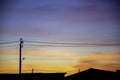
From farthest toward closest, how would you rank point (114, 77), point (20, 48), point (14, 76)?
point (14, 76), point (114, 77), point (20, 48)

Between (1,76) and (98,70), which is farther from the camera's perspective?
(1,76)

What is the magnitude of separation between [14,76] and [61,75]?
9277 mm

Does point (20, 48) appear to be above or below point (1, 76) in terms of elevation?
above

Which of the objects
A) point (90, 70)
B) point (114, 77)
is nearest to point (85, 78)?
point (90, 70)

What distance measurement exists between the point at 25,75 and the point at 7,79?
11.7 ft

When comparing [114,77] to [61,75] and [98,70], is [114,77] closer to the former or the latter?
[98,70]

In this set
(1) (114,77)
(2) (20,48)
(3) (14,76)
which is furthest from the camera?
(3) (14,76)

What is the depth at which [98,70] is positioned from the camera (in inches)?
1697

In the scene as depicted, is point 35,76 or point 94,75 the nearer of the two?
point 94,75

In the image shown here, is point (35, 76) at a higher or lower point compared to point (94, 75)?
higher

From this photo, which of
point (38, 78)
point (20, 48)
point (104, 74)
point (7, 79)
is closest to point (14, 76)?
point (7, 79)

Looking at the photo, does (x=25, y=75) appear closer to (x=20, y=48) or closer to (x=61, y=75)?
(x=61, y=75)

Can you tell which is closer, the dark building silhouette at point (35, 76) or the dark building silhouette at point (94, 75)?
the dark building silhouette at point (94, 75)

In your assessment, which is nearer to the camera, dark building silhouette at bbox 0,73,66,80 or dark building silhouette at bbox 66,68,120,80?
dark building silhouette at bbox 66,68,120,80
